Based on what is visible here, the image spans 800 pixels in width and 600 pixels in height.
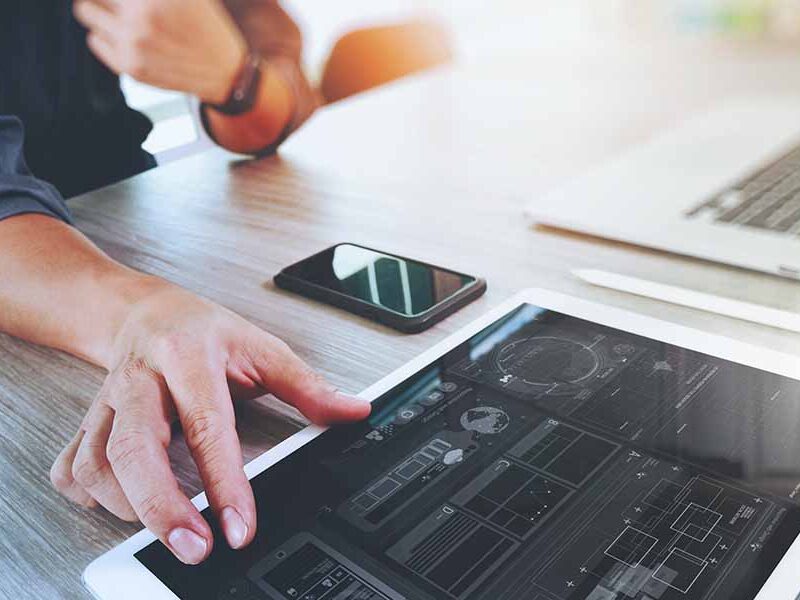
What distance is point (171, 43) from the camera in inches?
52.9

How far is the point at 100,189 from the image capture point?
107cm

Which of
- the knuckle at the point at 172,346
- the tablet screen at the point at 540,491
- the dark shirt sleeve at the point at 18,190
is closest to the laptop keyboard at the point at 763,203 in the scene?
the tablet screen at the point at 540,491

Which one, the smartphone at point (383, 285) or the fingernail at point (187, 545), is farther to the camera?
the smartphone at point (383, 285)

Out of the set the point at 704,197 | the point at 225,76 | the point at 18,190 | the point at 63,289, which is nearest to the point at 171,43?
the point at 225,76

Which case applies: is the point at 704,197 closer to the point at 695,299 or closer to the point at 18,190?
the point at 695,299

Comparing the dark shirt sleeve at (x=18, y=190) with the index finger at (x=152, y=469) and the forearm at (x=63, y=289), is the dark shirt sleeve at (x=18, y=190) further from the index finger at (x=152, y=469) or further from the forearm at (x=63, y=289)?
the index finger at (x=152, y=469)

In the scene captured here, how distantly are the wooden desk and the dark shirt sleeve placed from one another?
A: 0.08 meters

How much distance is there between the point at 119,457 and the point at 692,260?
0.51 meters

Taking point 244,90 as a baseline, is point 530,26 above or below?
below

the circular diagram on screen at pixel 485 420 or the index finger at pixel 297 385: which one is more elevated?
the index finger at pixel 297 385

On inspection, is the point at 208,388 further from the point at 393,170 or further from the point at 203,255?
the point at 393,170

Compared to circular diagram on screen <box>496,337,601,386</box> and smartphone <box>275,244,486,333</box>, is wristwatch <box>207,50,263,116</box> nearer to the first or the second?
smartphone <box>275,244,486,333</box>

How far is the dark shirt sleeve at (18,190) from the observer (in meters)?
0.80

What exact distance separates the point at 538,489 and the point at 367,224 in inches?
18.0
